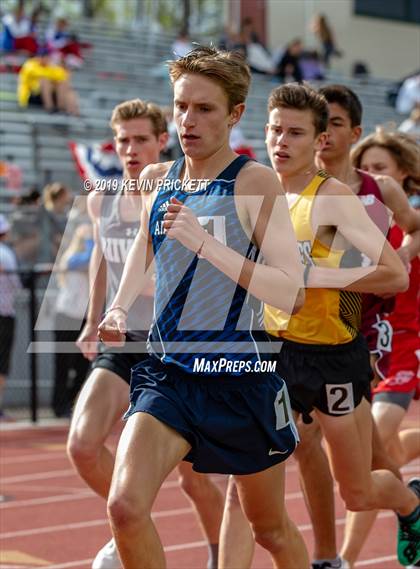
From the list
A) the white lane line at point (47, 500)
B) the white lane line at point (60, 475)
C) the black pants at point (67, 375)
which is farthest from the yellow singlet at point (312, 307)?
the black pants at point (67, 375)

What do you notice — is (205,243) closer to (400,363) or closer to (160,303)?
(160,303)

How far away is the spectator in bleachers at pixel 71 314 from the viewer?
11727 millimetres

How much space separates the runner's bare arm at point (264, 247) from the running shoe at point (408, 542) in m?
1.92

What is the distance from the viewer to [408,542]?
562 centimetres

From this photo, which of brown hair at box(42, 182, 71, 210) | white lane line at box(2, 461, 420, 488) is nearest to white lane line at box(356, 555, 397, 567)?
white lane line at box(2, 461, 420, 488)

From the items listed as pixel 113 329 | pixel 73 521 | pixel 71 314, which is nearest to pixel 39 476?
pixel 73 521

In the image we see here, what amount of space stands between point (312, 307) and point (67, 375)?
7.08 m

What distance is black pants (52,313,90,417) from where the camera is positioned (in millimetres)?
11969

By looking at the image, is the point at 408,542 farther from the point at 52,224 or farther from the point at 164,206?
the point at 52,224

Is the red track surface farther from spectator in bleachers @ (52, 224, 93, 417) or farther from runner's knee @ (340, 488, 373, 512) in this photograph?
spectator in bleachers @ (52, 224, 93, 417)

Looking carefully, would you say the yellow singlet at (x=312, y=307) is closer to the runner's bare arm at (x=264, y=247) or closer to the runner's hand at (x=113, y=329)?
the runner's bare arm at (x=264, y=247)

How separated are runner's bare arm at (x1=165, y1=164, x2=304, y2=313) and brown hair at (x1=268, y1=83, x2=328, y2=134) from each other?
1076mm

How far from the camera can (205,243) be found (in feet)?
12.7

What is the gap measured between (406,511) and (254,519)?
57.8 inches
